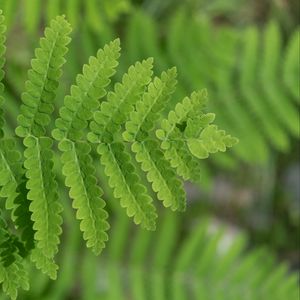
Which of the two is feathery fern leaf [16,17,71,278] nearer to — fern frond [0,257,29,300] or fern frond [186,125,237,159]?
fern frond [0,257,29,300]

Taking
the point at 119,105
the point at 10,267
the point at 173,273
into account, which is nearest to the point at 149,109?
the point at 119,105

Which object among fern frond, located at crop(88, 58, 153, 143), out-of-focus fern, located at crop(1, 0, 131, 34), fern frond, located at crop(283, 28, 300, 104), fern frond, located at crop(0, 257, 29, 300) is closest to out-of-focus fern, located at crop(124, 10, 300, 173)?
fern frond, located at crop(283, 28, 300, 104)

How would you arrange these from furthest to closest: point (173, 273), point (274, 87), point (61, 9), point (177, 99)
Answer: point (173, 273) < point (274, 87) < point (177, 99) < point (61, 9)

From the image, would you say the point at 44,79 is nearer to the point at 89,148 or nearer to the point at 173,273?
the point at 89,148

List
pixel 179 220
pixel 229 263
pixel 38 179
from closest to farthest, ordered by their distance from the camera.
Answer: pixel 38 179, pixel 229 263, pixel 179 220

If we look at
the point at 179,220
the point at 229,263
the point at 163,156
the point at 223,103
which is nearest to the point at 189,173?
the point at 163,156

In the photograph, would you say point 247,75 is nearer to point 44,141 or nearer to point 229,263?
point 229,263

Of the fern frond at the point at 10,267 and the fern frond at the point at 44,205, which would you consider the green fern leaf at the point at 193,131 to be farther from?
the fern frond at the point at 10,267

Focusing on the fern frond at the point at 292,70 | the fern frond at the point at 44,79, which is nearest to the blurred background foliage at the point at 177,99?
the fern frond at the point at 292,70
